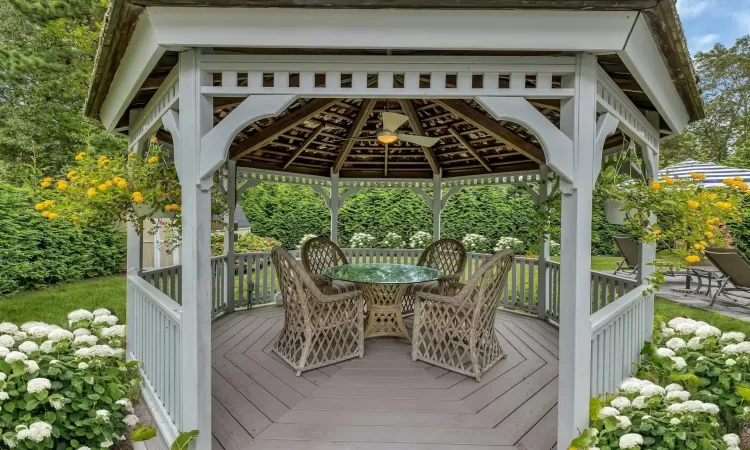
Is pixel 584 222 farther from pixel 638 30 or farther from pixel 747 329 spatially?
pixel 747 329

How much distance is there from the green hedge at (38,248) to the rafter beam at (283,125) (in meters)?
3.23

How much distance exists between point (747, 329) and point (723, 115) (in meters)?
15.1

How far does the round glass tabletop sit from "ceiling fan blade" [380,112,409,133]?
1557mm

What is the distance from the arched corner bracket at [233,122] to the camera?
2074mm

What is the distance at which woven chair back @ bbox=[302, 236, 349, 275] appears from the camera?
16.4 feet

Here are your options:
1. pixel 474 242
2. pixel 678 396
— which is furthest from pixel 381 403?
pixel 474 242

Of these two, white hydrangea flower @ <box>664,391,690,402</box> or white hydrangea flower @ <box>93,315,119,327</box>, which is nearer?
white hydrangea flower @ <box>664,391,690,402</box>

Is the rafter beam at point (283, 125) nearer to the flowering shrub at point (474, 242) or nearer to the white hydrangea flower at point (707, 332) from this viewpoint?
the white hydrangea flower at point (707, 332)

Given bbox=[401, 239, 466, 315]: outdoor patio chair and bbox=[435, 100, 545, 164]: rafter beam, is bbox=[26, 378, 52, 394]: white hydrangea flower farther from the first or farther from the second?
bbox=[435, 100, 545, 164]: rafter beam

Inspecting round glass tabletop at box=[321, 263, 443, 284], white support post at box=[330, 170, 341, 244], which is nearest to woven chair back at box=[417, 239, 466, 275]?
round glass tabletop at box=[321, 263, 443, 284]

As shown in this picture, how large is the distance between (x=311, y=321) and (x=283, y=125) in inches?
88.3

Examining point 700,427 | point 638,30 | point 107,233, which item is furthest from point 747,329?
point 107,233

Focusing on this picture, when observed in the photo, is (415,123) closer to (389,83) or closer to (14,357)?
(389,83)

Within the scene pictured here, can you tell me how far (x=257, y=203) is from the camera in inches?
445
